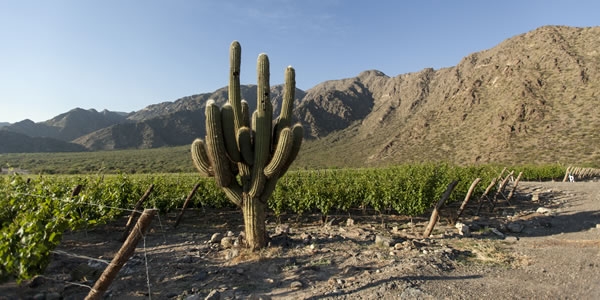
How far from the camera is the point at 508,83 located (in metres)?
53.0

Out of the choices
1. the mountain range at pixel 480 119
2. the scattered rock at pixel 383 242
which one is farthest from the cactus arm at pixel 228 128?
the mountain range at pixel 480 119

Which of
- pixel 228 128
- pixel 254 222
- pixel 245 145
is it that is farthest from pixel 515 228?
pixel 228 128

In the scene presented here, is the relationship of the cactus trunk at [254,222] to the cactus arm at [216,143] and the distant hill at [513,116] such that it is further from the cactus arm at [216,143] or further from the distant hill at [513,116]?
the distant hill at [513,116]

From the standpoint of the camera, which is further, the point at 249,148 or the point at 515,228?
the point at 515,228

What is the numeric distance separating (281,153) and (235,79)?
7.71 ft

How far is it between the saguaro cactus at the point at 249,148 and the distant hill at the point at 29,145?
98.5 m

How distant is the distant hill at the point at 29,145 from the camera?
80.6 metres

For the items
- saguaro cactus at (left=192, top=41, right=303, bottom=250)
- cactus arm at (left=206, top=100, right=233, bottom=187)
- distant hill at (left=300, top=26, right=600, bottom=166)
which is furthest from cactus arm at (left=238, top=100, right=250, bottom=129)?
distant hill at (left=300, top=26, right=600, bottom=166)

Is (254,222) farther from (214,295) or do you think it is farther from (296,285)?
(214,295)

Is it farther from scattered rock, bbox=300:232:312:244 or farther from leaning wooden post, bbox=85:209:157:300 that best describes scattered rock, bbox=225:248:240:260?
leaning wooden post, bbox=85:209:157:300

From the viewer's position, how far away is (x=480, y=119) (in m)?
49.5

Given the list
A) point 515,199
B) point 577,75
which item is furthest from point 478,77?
point 515,199

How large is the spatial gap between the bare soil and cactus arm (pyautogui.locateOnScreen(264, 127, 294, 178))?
1.98 m

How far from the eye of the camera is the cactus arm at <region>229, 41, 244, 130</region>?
781 cm
